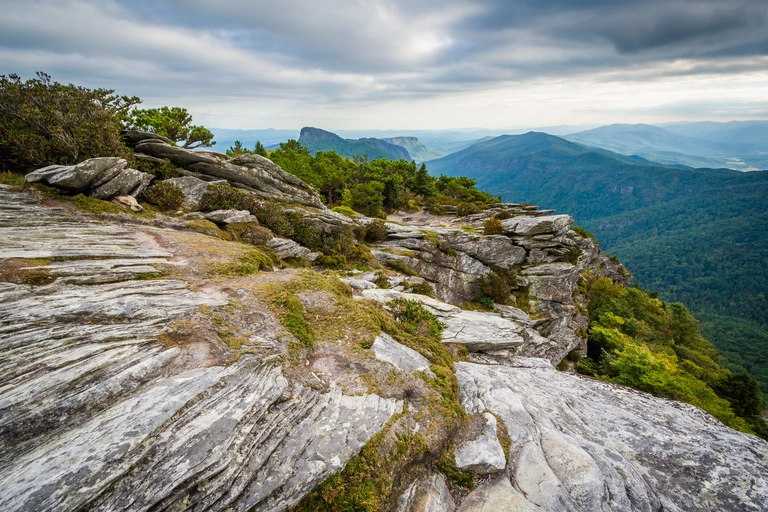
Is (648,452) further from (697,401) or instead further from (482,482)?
(697,401)

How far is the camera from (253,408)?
7434 mm

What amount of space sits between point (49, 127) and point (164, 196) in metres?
7.11

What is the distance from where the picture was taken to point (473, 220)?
43250 mm

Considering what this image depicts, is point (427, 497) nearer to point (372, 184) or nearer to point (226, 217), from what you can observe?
point (226, 217)

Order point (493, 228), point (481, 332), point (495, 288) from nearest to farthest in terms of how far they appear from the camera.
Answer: point (481, 332), point (495, 288), point (493, 228)

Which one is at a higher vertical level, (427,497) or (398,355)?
(398,355)

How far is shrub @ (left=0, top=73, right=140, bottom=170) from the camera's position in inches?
725

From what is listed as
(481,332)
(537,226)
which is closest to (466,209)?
(537,226)

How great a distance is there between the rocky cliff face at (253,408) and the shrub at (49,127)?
4571mm

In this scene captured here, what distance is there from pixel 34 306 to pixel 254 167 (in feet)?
69.9

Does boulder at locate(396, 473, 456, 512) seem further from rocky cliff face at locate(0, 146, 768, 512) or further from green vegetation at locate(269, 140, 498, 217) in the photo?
green vegetation at locate(269, 140, 498, 217)

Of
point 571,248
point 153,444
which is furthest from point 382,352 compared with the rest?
point 571,248

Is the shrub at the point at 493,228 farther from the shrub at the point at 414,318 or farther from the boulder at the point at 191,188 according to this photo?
the boulder at the point at 191,188

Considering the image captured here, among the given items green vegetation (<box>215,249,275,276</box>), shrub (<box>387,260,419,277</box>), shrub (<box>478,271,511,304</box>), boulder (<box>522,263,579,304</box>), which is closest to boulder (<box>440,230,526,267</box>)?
boulder (<box>522,263,579,304</box>)
